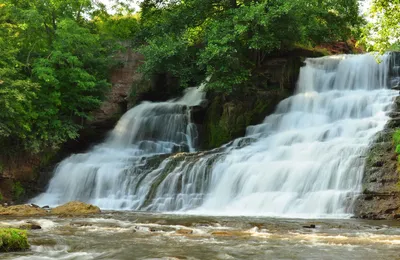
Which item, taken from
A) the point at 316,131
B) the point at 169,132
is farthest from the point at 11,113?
the point at 316,131

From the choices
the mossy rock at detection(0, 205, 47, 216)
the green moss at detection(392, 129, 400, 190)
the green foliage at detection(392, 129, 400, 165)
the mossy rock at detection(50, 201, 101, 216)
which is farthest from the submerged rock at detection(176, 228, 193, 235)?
the green foliage at detection(392, 129, 400, 165)

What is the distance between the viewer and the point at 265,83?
83.4 ft

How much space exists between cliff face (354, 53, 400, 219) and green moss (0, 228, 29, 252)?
9453 millimetres

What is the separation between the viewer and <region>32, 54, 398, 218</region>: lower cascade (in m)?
15.0

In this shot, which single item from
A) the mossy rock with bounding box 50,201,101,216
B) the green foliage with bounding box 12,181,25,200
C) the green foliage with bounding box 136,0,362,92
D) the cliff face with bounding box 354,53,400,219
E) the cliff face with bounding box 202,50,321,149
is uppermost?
the green foliage with bounding box 136,0,362,92

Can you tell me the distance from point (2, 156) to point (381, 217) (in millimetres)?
16399

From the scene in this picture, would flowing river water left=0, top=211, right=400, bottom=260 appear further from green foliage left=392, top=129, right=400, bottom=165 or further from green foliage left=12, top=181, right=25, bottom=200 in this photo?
green foliage left=12, top=181, right=25, bottom=200

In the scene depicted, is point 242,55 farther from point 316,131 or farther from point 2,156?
point 2,156

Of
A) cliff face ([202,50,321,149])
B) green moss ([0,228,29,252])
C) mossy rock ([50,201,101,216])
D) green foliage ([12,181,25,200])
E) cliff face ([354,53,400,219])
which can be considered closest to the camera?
green moss ([0,228,29,252])

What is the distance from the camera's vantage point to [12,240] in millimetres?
7449

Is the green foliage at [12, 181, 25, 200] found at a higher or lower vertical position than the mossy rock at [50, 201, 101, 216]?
lower

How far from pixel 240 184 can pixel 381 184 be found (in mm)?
4790

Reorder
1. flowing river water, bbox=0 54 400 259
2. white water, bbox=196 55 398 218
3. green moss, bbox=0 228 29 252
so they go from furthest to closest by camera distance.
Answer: white water, bbox=196 55 398 218 → flowing river water, bbox=0 54 400 259 → green moss, bbox=0 228 29 252

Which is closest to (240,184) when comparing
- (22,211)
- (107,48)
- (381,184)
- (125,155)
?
(381,184)
